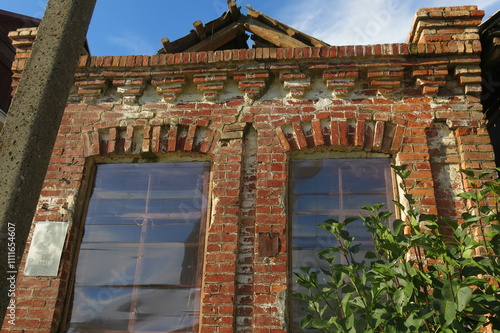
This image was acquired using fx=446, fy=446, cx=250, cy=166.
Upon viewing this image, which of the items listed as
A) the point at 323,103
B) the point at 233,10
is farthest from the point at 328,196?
the point at 233,10

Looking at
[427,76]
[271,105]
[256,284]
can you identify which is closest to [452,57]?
[427,76]

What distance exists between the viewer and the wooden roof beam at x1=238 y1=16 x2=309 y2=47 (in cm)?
485

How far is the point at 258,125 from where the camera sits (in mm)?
4254

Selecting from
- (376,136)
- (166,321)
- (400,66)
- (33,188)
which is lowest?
(166,321)

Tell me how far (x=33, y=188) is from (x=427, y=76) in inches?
139

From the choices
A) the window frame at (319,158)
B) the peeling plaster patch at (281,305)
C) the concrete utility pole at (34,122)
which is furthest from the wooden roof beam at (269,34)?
the peeling plaster patch at (281,305)

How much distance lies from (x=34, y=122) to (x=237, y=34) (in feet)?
10.6

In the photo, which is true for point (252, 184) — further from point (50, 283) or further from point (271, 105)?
point (50, 283)

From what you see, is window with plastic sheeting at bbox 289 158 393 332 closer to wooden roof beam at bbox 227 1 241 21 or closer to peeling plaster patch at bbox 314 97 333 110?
peeling plaster patch at bbox 314 97 333 110

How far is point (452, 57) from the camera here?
4195 millimetres

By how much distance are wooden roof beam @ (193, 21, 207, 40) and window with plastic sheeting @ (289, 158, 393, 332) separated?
1868 mm

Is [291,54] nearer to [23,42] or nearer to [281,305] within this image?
[281,305]

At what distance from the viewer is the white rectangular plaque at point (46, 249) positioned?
389 cm

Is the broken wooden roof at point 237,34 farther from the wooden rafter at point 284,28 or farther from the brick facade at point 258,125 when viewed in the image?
the brick facade at point 258,125
